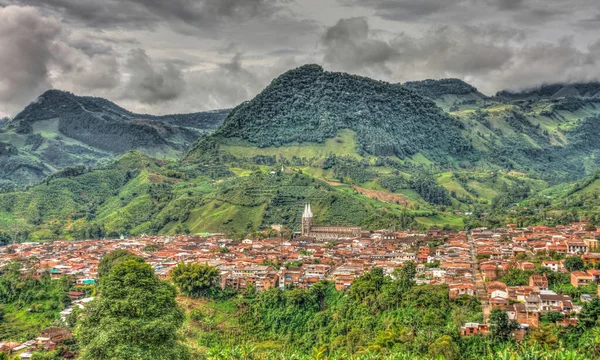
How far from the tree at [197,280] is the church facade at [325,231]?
30.7 meters

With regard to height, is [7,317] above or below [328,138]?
below

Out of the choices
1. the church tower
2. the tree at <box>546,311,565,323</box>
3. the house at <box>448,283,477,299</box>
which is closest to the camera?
the tree at <box>546,311,565,323</box>

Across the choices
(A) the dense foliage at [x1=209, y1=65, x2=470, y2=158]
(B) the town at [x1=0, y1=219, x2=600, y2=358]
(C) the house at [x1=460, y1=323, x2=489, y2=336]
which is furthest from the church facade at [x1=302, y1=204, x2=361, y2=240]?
(A) the dense foliage at [x1=209, y1=65, x2=470, y2=158]

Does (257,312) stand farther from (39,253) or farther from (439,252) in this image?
(39,253)

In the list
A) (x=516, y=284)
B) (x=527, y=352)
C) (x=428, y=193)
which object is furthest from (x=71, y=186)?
(x=527, y=352)

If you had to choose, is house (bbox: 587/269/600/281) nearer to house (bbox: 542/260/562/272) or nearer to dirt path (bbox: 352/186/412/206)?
house (bbox: 542/260/562/272)

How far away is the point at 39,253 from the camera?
2569 inches

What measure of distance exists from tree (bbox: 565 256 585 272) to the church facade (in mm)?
36075

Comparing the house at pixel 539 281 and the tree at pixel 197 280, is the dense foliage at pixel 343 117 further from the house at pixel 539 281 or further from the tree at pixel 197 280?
the house at pixel 539 281

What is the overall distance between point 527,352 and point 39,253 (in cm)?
5419

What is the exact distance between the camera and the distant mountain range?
8950 centimetres

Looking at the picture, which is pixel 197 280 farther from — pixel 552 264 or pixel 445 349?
pixel 552 264

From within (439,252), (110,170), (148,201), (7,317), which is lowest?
(7,317)

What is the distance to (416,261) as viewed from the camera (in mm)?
50625
